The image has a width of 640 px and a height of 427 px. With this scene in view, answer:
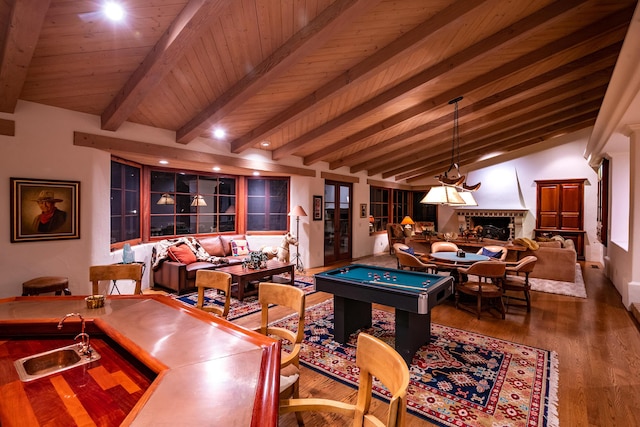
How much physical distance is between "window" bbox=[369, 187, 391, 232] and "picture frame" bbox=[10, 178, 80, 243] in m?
7.54

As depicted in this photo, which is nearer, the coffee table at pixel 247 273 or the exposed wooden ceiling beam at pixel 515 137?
the coffee table at pixel 247 273

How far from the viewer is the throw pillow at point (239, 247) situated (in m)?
6.59

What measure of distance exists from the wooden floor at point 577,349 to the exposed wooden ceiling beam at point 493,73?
123 inches

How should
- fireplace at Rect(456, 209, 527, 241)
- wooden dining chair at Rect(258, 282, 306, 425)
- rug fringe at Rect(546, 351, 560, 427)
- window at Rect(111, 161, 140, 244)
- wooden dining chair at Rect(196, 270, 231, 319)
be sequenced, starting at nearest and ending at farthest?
wooden dining chair at Rect(258, 282, 306, 425)
rug fringe at Rect(546, 351, 560, 427)
wooden dining chair at Rect(196, 270, 231, 319)
window at Rect(111, 161, 140, 244)
fireplace at Rect(456, 209, 527, 241)

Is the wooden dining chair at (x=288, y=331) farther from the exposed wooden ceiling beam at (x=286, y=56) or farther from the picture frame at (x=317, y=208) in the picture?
the picture frame at (x=317, y=208)

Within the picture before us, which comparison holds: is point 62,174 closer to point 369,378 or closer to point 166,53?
point 166,53

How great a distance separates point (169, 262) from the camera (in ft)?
17.7

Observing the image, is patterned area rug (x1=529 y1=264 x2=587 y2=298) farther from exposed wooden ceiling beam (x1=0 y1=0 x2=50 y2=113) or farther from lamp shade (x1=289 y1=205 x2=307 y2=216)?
exposed wooden ceiling beam (x1=0 y1=0 x2=50 y2=113)

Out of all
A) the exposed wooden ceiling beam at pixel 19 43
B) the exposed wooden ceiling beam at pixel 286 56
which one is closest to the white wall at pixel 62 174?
the exposed wooden ceiling beam at pixel 19 43

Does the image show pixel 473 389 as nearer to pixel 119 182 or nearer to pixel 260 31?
pixel 260 31

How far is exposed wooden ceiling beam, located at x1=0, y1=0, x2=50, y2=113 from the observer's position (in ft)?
6.86

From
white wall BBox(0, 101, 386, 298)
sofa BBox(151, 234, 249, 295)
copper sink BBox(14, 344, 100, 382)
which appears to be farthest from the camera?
sofa BBox(151, 234, 249, 295)

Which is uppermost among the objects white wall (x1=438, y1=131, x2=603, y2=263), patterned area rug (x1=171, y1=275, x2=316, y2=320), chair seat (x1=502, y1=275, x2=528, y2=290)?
white wall (x1=438, y1=131, x2=603, y2=263)

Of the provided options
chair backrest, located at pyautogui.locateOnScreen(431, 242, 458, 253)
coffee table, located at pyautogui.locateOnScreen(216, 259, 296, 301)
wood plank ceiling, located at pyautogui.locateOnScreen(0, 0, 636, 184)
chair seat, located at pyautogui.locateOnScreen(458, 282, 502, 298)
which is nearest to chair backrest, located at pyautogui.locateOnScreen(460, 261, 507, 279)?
chair seat, located at pyautogui.locateOnScreen(458, 282, 502, 298)
